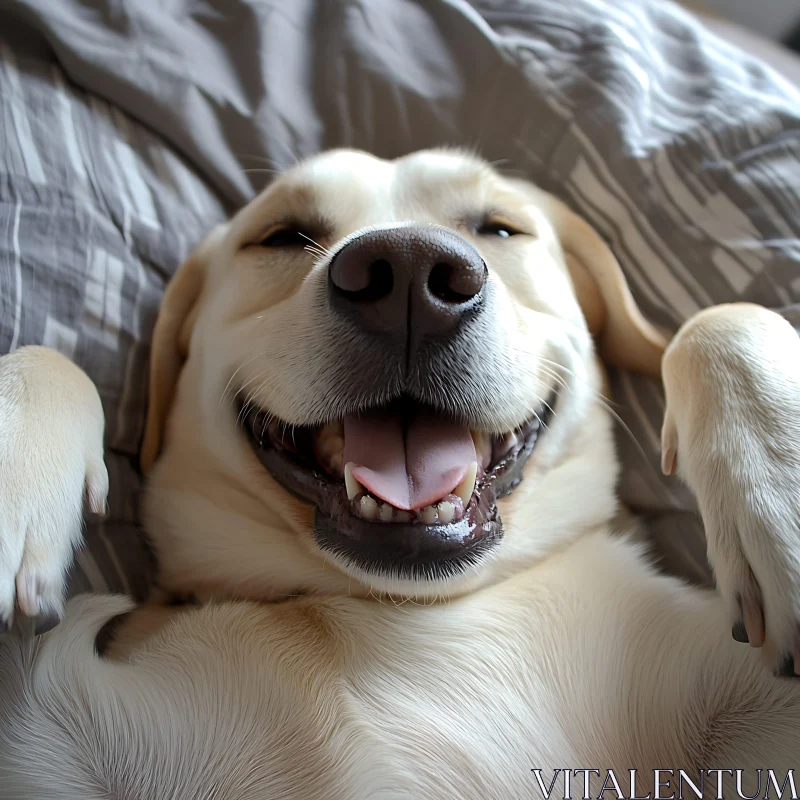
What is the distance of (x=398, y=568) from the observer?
1206 millimetres

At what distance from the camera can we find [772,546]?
1004mm

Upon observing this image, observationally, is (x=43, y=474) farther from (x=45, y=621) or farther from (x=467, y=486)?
(x=467, y=486)

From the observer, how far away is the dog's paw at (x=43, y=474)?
3.35 feet

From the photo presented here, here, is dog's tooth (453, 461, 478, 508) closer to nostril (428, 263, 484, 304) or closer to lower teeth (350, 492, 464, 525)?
lower teeth (350, 492, 464, 525)

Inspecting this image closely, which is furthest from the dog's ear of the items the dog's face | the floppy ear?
the floppy ear

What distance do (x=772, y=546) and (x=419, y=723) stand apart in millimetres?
643

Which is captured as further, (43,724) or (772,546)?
(43,724)

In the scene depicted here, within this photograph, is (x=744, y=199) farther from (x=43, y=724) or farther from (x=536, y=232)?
(x=43, y=724)

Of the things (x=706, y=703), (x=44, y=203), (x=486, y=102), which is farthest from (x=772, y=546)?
(x=44, y=203)

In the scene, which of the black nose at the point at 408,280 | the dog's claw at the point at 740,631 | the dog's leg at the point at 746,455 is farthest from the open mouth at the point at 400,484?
the dog's claw at the point at 740,631

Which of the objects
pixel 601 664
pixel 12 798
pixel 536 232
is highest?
pixel 536 232

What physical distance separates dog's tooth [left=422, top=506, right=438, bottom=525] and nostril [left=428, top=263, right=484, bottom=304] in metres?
0.35

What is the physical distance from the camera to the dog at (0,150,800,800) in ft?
3.66

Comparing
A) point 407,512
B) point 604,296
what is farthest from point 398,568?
point 604,296
